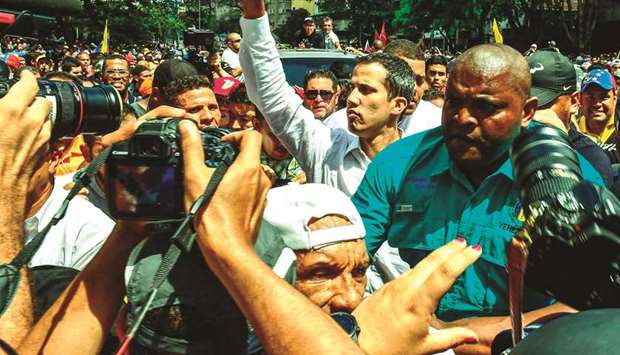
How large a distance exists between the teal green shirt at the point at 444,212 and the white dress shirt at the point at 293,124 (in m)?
0.74

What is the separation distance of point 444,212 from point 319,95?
3224 millimetres

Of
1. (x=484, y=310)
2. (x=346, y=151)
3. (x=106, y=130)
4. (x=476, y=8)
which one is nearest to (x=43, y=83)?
(x=106, y=130)

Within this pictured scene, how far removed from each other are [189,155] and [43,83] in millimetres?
730

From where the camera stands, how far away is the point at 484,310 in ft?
8.48

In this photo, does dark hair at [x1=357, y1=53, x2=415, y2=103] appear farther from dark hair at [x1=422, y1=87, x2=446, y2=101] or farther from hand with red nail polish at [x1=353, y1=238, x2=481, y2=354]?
hand with red nail polish at [x1=353, y1=238, x2=481, y2=354]

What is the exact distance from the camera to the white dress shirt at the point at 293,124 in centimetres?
345

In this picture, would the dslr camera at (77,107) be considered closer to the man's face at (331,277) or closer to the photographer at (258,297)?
the photographer at (258,297)

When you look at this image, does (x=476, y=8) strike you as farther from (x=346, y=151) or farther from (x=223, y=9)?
(x=223, y=9)

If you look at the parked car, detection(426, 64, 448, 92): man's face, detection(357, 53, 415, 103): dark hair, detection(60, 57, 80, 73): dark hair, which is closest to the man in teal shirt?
detection(357, 53, 415, 103): dark hair

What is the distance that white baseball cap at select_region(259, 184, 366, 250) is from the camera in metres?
2.02

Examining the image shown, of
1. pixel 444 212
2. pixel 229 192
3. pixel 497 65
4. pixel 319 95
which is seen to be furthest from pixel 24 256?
pixel 319 95

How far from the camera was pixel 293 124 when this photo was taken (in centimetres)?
371

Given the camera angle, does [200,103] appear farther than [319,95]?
No

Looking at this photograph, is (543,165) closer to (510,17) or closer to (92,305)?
(92,305)
